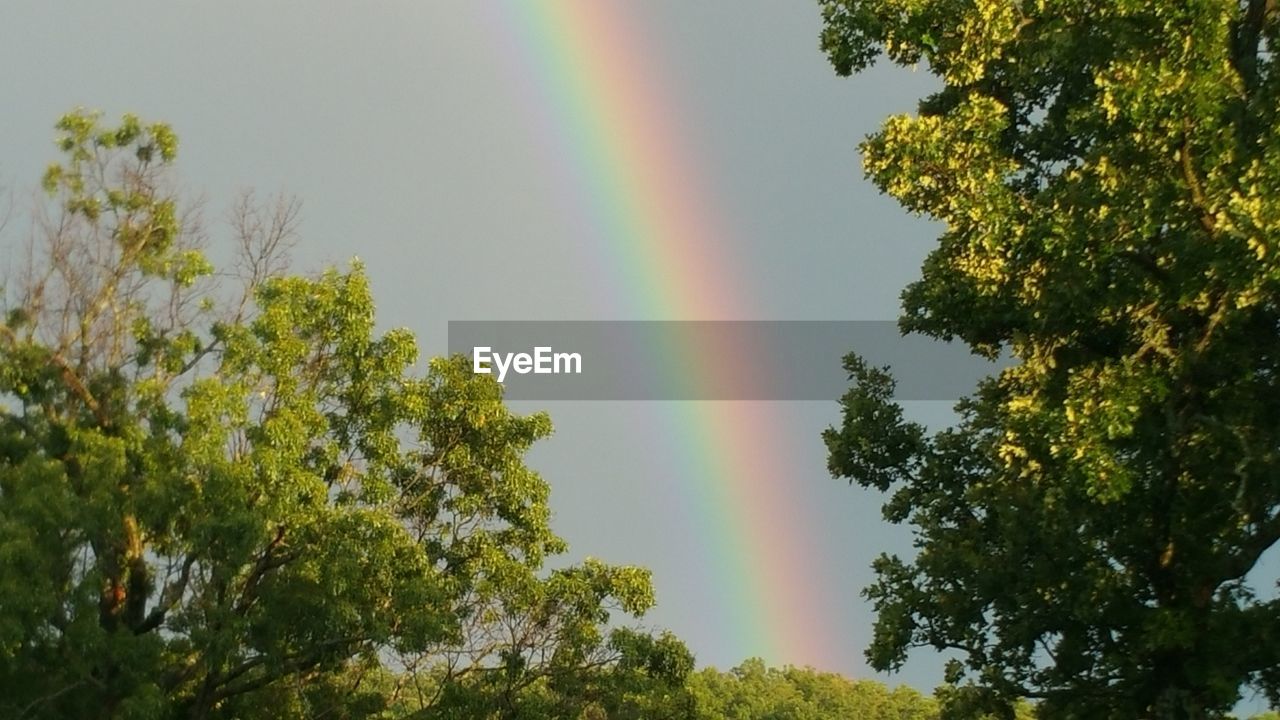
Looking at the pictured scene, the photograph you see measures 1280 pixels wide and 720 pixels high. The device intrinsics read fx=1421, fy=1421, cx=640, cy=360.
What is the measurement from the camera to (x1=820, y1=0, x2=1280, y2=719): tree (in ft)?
38.0

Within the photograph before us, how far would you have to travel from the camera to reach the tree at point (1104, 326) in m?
11.6

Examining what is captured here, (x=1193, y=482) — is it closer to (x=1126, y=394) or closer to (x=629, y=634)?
(x=1126, y=394)

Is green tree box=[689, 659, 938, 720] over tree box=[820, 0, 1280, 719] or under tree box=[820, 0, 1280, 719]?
over

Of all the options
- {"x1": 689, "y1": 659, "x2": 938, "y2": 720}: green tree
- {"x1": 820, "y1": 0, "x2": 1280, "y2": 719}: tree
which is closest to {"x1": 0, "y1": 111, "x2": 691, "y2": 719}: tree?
{"x1": 820, "y1": 0, "x2": 1280, "y2": 719}: tree

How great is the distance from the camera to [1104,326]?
521 inches

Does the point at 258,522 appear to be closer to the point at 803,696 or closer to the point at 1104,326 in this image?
the point at 1104,326

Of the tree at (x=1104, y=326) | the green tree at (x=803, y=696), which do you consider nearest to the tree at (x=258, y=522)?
the tree at (x=1104, y=326)

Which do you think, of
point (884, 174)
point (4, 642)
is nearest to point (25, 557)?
point (4, 642)

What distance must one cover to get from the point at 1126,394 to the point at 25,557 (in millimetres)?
12826

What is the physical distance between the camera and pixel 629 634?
73.7ft

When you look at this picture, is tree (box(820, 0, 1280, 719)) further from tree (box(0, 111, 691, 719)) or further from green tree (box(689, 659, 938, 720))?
green tree (box(689, 659, 938, 720))

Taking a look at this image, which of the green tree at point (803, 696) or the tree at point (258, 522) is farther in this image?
the green tree at point (803, 696)

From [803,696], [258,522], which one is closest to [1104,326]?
[258,522]

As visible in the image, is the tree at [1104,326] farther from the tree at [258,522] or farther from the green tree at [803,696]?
the green tree at [803,696]
